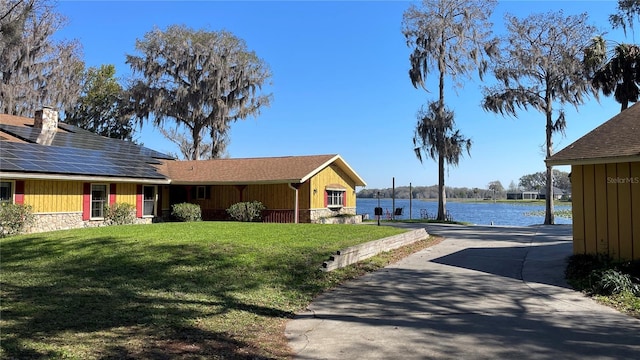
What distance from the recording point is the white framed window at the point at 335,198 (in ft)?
75.6

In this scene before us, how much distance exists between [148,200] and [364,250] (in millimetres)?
14457

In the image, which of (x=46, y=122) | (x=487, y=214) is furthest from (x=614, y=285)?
(x=487, y=214)

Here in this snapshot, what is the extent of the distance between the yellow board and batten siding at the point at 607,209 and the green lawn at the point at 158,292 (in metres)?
4.96

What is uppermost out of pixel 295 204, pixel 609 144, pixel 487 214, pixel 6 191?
pixel 609 144

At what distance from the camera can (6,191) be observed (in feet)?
49.2

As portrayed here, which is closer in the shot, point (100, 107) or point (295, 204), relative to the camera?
point (295, 204)

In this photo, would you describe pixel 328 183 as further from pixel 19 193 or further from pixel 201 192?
pixel 19 193

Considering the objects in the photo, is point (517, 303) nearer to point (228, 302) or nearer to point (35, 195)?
point (228, 302)

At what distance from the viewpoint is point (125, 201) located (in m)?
19.3

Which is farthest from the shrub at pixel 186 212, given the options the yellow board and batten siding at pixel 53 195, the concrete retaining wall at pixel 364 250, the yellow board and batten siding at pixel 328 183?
the concrete retaining wall at pixel 364 250

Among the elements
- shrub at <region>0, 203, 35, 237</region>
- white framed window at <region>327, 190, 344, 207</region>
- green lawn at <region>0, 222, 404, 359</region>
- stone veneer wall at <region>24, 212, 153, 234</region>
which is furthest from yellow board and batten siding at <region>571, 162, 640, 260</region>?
stone veneer wall at <region>24, 212, 153, 234</region>

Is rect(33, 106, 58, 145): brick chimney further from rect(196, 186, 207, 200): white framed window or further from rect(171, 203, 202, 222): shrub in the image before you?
rect(196, 186, 207, 200): white framed window

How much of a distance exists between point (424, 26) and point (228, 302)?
2610 centimetres

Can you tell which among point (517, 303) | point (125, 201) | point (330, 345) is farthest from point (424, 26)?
point (330, 345)
